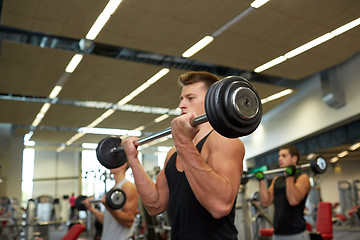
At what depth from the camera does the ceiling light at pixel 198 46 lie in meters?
5.44

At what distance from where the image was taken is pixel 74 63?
6.09 meters

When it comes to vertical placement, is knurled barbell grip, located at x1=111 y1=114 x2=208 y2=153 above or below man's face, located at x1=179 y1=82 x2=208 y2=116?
below

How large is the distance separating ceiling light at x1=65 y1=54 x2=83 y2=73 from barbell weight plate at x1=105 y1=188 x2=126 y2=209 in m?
3.94

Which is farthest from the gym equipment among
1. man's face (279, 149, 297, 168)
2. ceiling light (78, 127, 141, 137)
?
ceiling light (78, 127, 141, 137)

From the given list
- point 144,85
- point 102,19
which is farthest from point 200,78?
point 144,85

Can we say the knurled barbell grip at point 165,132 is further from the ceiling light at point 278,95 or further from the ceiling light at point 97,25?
the ceiling light at point 278,95

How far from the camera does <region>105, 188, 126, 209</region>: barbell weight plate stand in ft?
7.45

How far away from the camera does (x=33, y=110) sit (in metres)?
8.73

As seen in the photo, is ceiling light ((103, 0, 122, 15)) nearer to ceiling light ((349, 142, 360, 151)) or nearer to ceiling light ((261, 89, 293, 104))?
ceiling light ((261, 89, 293, 104))

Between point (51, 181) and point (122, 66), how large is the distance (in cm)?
1036

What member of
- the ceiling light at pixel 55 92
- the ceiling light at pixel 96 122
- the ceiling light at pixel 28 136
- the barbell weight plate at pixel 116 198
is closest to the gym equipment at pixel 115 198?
the barbell weight plate at pixel 116 198

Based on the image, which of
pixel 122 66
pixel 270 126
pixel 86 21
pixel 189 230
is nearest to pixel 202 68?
pixel 122 66

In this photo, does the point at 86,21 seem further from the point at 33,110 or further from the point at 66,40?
the point at 33,110

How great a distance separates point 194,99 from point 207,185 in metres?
0.38
